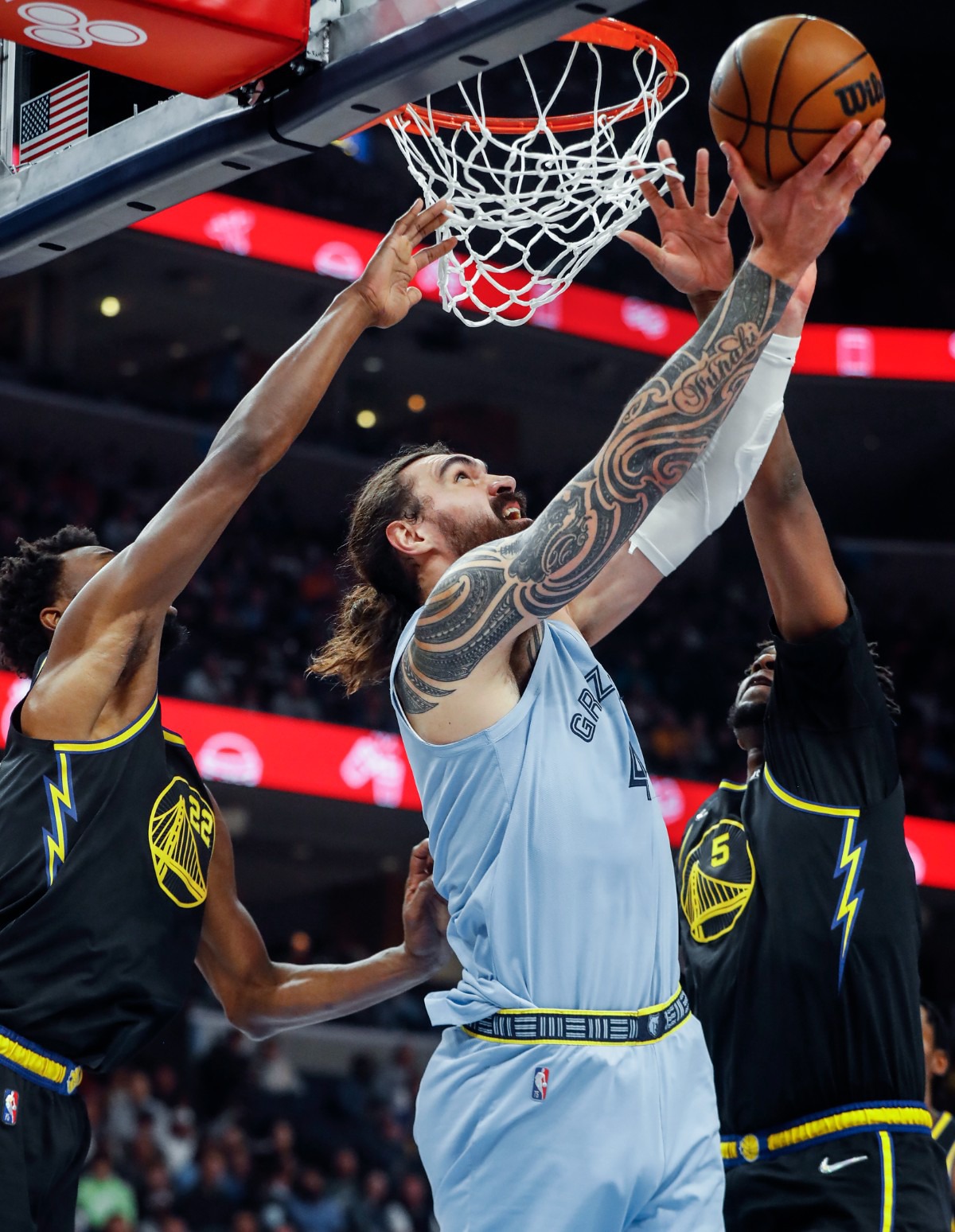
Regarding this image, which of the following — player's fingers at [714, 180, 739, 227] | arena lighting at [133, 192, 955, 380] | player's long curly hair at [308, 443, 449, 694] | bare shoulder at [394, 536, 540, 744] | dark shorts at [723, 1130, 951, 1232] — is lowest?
dark shorts at [723, 1130, 951, 1232]

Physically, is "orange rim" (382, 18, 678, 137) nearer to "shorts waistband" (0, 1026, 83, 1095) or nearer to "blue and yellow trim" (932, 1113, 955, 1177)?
"shorts waistband" (0, 1026, 83, 1095)

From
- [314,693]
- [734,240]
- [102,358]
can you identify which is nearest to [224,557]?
[314,693]

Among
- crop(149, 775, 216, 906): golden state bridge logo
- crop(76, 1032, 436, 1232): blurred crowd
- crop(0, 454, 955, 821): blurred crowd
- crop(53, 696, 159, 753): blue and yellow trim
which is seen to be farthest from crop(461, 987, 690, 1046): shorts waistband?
crop(0, 454, 955, 821): blurred crowd

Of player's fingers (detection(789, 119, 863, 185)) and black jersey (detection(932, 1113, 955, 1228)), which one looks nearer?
player's fingers (detection(789, 119, 863, 185))

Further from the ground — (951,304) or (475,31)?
(951,304)

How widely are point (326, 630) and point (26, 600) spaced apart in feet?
33.5

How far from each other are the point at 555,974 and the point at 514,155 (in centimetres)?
202

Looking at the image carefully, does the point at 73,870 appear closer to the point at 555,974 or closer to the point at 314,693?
the point at 555,974

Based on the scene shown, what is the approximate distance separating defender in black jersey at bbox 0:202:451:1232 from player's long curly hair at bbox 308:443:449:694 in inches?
8.9

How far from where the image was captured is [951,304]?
18.4 metres

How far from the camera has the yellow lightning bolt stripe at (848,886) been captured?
3.30 m

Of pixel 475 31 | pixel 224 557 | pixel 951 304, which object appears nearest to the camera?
pixel 475 31

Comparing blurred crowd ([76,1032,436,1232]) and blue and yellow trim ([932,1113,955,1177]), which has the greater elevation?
blurred crowd ([76,1032,436,1232])

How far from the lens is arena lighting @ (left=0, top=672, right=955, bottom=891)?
11.8 m
